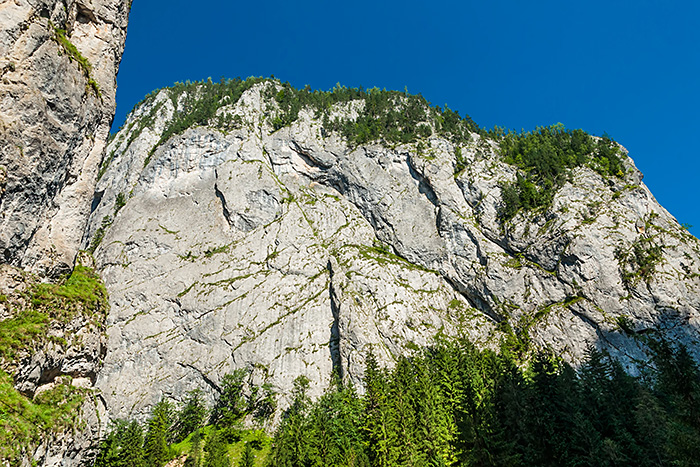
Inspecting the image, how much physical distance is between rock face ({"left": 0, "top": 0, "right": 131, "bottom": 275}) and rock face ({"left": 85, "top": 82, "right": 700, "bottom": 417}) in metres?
34.0

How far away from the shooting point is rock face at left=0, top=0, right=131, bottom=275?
18297 mm

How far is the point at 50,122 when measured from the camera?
2034 cm

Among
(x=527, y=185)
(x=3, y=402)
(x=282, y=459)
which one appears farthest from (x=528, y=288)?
(x=3, y=402)

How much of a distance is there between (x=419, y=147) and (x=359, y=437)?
5247 centimetres

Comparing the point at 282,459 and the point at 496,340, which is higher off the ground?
the point at 496,340

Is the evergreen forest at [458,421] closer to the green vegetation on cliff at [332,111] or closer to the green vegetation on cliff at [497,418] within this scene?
the green vegetation on cliff at [497,418]

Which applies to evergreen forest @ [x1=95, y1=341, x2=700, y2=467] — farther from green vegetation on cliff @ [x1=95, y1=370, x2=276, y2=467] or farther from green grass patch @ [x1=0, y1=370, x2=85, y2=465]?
green grass patch @ [x1=0, y1=370, x2=85, y2=465]

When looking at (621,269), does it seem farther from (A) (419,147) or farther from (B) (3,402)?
(B) (3,402)

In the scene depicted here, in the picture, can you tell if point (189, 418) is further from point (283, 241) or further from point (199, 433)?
point (283, 241)

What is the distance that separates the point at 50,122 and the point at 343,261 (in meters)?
42.7

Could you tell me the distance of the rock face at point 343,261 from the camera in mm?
48906

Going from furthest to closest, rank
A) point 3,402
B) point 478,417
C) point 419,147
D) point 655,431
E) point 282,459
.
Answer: point 419,147 < point 282,459 < point 478,417 < point 655,431 < point 3,402

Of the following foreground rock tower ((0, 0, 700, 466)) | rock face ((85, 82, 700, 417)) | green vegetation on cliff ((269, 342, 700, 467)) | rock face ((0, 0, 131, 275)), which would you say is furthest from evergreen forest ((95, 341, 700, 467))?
rock face ((0, 0, 131, 275))

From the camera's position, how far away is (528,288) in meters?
53.0
